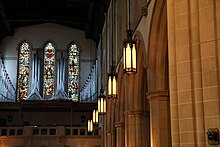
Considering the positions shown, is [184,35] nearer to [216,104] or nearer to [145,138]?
[216,104]

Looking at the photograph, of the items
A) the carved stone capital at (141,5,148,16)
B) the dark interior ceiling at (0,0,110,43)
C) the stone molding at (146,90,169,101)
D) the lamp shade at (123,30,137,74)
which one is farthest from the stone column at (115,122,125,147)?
the dark interior ceiling at (0,0,110,43)

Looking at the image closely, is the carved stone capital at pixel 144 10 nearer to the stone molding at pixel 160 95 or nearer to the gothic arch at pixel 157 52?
the gothic arch at pixel 157 52

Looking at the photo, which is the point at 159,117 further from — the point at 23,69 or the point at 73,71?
the point at 23,69

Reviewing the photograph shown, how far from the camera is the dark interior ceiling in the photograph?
3150cm

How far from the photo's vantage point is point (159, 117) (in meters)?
12.1

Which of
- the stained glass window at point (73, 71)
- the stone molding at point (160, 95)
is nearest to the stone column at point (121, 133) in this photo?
the stone molding at point (160, 95)

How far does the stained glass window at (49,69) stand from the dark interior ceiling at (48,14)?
7.48ft

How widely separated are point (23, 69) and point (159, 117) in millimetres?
24035

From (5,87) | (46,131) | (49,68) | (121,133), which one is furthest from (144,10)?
(49,68)

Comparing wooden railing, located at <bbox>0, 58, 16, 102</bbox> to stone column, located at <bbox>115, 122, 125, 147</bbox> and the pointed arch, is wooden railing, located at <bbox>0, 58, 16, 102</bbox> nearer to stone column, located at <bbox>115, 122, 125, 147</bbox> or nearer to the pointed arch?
the pointed arch

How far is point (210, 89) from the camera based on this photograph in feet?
23.9

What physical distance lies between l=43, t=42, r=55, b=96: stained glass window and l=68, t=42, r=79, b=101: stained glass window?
1356 mm

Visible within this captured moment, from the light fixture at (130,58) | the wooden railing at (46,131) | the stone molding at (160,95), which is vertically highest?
the light fixture at (130,58)

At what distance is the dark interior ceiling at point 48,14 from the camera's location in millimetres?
31500
